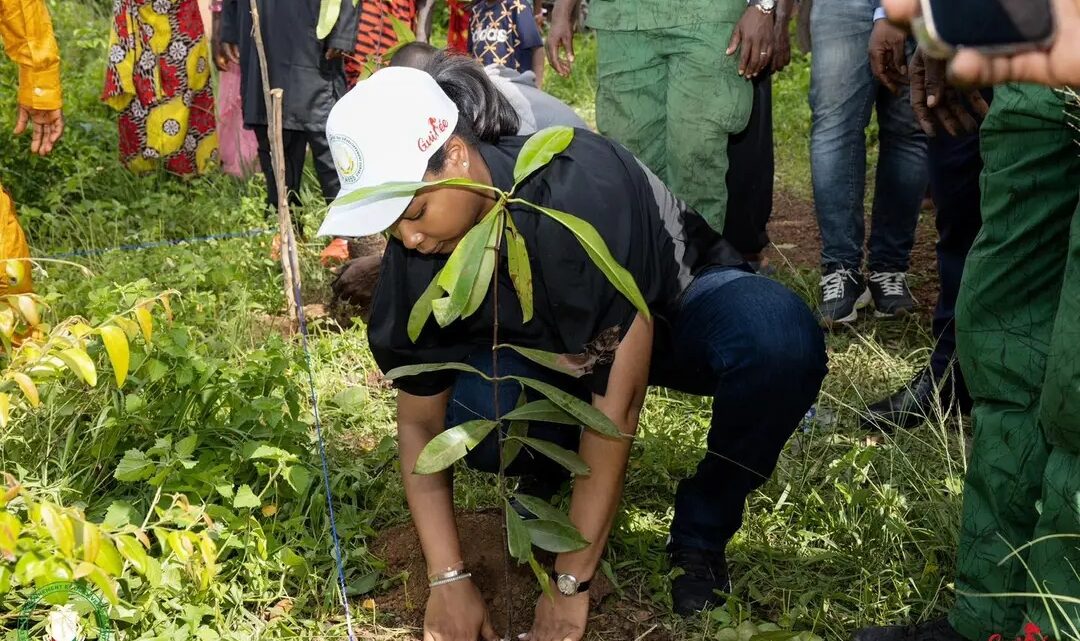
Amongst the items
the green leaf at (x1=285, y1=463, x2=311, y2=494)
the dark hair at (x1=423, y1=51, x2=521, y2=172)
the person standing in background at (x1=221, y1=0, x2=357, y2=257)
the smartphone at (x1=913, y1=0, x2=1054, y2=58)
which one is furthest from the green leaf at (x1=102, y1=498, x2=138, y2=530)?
the person standing in background at (x1=221, y1=0, x2=357, y2=257)

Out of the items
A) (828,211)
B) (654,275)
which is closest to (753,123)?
(828,211)

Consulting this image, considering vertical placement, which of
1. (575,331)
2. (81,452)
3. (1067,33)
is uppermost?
(1067,33)

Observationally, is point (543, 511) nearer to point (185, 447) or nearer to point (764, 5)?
point (185, 447)

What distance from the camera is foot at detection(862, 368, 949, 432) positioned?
9.52ft

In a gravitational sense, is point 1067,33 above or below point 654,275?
above

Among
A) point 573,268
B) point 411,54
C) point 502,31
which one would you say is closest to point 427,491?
point 573,268

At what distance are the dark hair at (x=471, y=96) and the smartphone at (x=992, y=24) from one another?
3.55 ft

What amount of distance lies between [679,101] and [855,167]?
662 millimetres

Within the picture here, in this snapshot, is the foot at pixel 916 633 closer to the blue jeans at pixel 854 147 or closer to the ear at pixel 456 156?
the ear at pixel 456 156

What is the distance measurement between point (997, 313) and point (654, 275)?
2.01 feet

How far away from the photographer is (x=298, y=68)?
14.2 feet

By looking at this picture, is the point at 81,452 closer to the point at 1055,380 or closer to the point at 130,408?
the point at 130,408

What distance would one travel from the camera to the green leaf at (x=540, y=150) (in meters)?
1.83

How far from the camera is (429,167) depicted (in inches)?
78.4
